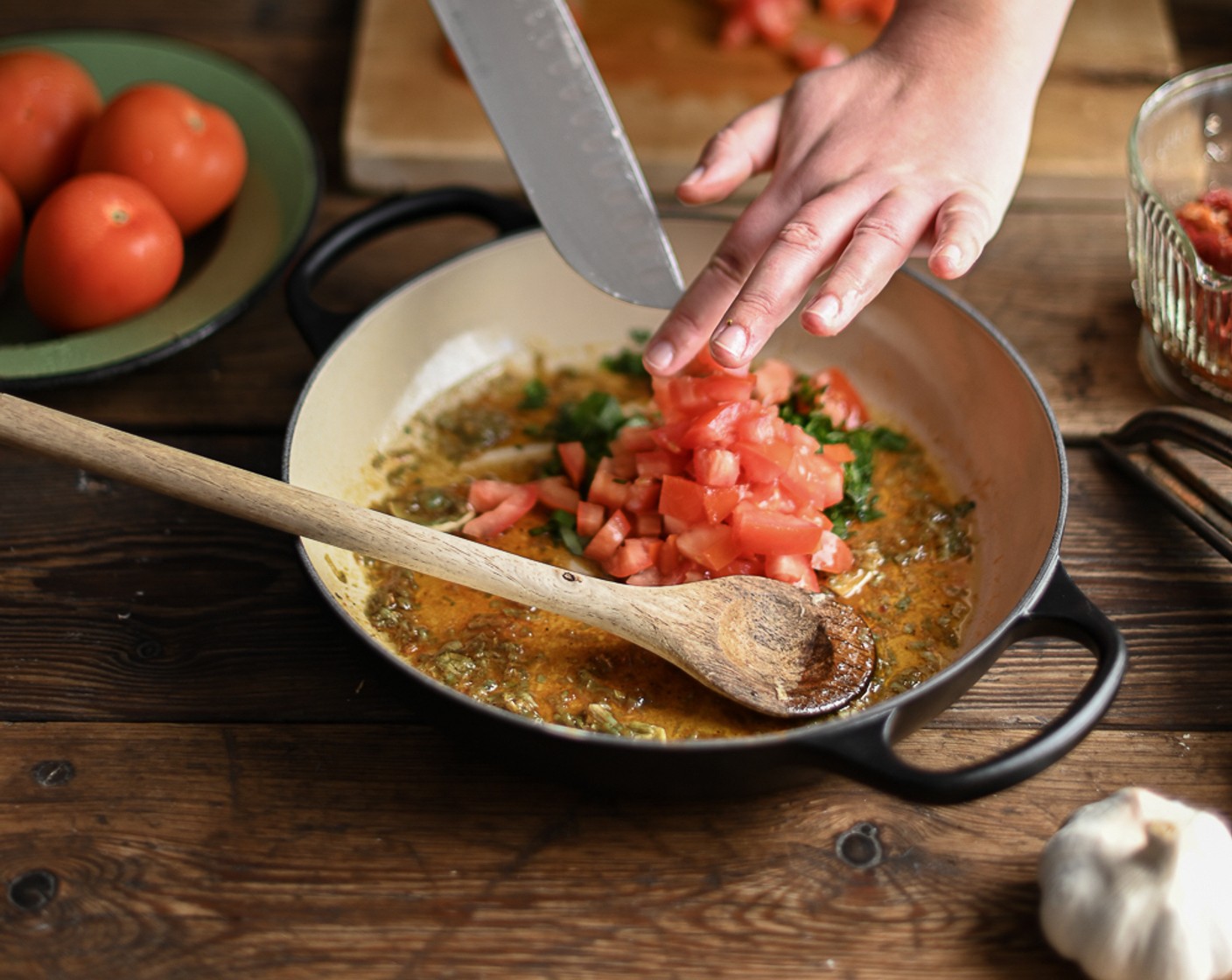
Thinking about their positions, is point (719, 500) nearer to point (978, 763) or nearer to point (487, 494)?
point (487, 494)

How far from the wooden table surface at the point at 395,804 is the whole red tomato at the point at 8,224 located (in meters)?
0.27

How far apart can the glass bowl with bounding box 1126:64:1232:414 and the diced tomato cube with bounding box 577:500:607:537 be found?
2.42ft

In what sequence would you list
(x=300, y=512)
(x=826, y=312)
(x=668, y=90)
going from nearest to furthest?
(x=300, y=512), (x=826, y=312), (x=668, y=90)

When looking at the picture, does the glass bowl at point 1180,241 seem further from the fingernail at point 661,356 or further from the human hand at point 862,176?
the fingernail at point 661,356

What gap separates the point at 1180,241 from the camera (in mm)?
1367

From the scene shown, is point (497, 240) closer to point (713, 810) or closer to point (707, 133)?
point (707, 133)

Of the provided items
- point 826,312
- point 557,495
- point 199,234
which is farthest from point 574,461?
point 199,234

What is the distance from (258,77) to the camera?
1824 mm

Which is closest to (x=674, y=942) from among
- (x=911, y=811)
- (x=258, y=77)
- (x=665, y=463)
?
(x=911, y=811)

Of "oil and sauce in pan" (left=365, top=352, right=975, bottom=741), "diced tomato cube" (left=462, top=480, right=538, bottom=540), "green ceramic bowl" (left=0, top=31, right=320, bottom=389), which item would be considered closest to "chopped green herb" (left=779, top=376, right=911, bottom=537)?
"oil and sauce in pan" (left=365, top=352, right=975, bottom=741)

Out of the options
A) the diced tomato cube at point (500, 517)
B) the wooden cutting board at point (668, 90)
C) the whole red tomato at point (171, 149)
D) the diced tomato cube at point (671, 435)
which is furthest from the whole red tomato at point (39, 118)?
the diced tomato cube at point (671, 435)

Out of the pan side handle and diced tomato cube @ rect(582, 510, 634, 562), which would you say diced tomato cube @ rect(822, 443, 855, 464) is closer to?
diced tomato cube @ rect(582, 510, 634, 562)

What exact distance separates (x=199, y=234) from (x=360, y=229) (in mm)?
359

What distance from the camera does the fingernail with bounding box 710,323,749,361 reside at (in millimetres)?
1153
